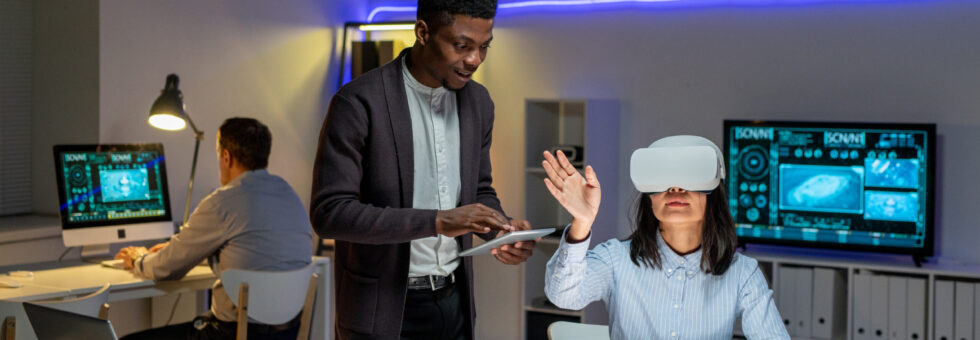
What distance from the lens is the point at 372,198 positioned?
76.5 inches

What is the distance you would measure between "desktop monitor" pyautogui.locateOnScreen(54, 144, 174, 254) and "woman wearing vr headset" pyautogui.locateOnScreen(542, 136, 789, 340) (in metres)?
2.68

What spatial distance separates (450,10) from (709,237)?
2.49 feet

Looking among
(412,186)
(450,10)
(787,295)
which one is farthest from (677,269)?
(787,295)

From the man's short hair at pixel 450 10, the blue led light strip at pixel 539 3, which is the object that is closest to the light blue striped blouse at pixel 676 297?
the man's short hair at pixel 450 10

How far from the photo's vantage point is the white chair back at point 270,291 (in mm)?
3336

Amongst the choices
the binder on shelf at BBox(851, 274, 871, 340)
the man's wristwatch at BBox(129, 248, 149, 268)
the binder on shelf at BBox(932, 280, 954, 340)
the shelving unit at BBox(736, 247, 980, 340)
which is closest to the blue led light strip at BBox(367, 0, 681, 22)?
the shelving unit at BBox(736, 247, 980, 340)

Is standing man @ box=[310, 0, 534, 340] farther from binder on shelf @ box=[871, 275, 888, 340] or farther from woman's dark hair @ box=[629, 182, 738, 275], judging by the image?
binder on shelf @ box=[871, 275, 888, 340]

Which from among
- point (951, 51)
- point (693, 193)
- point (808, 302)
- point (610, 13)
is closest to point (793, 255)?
point (808, 302)

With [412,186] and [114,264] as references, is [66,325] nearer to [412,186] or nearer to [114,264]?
[412,186]

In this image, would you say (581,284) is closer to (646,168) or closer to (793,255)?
(646,168)

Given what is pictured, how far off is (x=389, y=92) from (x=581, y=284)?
581mm

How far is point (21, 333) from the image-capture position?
2855mm

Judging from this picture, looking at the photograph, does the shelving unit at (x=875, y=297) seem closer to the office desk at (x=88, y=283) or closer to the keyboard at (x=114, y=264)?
the office desk at (x=88, y=283)

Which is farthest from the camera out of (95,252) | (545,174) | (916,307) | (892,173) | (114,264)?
(545,174)
